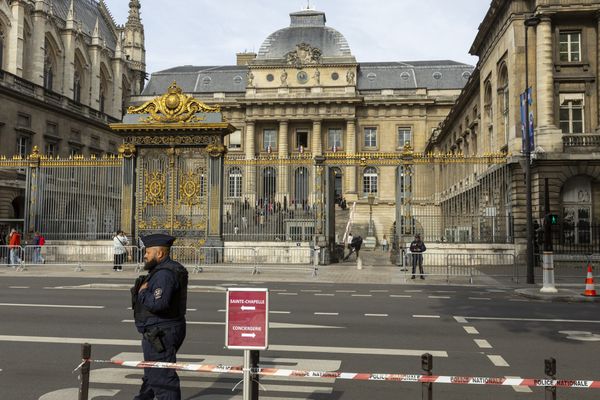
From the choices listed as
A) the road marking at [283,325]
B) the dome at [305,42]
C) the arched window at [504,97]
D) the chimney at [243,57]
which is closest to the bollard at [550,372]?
the road marking at [283,325]

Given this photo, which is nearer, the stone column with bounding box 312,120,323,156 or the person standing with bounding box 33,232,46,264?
the person standing with bounding box 33,232,46,264

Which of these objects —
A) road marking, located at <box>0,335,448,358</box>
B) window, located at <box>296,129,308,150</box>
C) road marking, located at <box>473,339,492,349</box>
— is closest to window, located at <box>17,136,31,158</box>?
window, located at <box>296,129,308,150</box>

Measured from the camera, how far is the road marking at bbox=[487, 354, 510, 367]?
7.47m

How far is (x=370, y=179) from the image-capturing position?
2381 inches

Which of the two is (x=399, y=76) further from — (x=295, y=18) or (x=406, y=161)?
(x=406, y=161)

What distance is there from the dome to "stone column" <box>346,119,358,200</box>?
842 centimetres

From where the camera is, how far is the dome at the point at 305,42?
2613 inches

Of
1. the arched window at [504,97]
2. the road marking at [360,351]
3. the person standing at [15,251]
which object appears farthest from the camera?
the arched window at [504,97]

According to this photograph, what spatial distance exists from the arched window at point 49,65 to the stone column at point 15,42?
6.08 metres

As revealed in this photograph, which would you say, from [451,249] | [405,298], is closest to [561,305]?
[405,298]

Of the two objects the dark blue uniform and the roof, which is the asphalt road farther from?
the roof

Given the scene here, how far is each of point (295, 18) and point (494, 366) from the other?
6727 cm

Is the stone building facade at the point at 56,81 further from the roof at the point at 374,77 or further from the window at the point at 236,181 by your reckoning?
the window at the point at 236,181

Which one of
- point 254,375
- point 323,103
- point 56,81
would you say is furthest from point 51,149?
point 254,375
